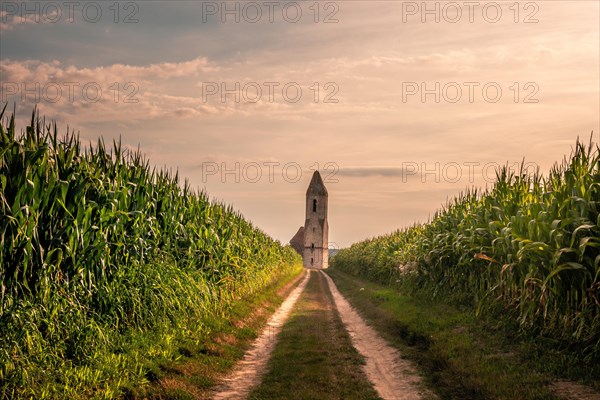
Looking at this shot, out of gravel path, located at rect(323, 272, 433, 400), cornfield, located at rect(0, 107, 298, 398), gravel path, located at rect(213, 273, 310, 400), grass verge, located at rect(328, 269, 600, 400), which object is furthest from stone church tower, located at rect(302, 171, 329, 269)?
cornfield, located at rect(0, 107, 298, 398)

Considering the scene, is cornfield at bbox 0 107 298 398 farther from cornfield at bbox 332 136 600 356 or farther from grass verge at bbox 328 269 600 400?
cornfield at bbox 332 136 600 356

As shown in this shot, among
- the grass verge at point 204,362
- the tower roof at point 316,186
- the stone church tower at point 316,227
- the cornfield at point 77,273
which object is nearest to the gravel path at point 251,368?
the grass verge at point 204,362

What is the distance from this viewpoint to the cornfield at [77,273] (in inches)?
284

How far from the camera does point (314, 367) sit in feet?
36.2

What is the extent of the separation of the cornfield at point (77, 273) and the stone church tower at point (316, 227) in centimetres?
9127

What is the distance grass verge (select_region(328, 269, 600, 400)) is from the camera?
9047 mm

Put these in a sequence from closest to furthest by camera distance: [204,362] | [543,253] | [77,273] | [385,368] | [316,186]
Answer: [77,273] → [543,253] → [204,362] → [385,368] → [316,186]

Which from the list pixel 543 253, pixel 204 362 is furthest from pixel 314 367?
pixel 543 253

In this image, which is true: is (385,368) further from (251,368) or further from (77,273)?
(77,273)

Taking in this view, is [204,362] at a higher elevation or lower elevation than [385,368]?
higher

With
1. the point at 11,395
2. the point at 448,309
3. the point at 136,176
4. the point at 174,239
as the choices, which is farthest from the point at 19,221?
the point at 448,309

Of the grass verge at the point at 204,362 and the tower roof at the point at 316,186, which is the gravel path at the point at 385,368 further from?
the tower roof at the point at 316,186

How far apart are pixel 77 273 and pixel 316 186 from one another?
3994 inches

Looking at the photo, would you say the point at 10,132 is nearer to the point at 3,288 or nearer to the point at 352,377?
the point at 3,288
